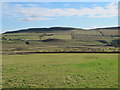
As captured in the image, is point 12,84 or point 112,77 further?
point 112,77

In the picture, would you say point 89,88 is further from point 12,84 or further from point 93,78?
point 12,84

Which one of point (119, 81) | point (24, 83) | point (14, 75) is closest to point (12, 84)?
point (24, 83)

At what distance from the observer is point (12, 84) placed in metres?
25.5

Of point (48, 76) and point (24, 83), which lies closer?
point (24, 83)

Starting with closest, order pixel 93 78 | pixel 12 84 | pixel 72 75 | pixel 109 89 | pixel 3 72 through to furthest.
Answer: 1. pixel 109 89
2. pixel 12 84
3. pixel 93 78
4. pixel 72 75
5. pixel 3 72

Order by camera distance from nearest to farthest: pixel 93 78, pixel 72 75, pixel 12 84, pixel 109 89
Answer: pixel 109 89
pixel 12 84
pixel 93 78
pixel 72 75

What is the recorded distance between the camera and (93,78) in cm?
2812

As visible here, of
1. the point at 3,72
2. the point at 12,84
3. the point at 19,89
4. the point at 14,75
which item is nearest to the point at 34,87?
the point at 19,89

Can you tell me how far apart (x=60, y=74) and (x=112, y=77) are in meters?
8.16

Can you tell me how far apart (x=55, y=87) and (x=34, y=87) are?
105 inches

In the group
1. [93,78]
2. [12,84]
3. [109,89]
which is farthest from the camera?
[93,78]

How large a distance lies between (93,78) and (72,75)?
3544 millimetres

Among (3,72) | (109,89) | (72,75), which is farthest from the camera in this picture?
(3,72)

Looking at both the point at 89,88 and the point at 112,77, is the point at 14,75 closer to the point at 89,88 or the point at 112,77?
the point at 89,88
